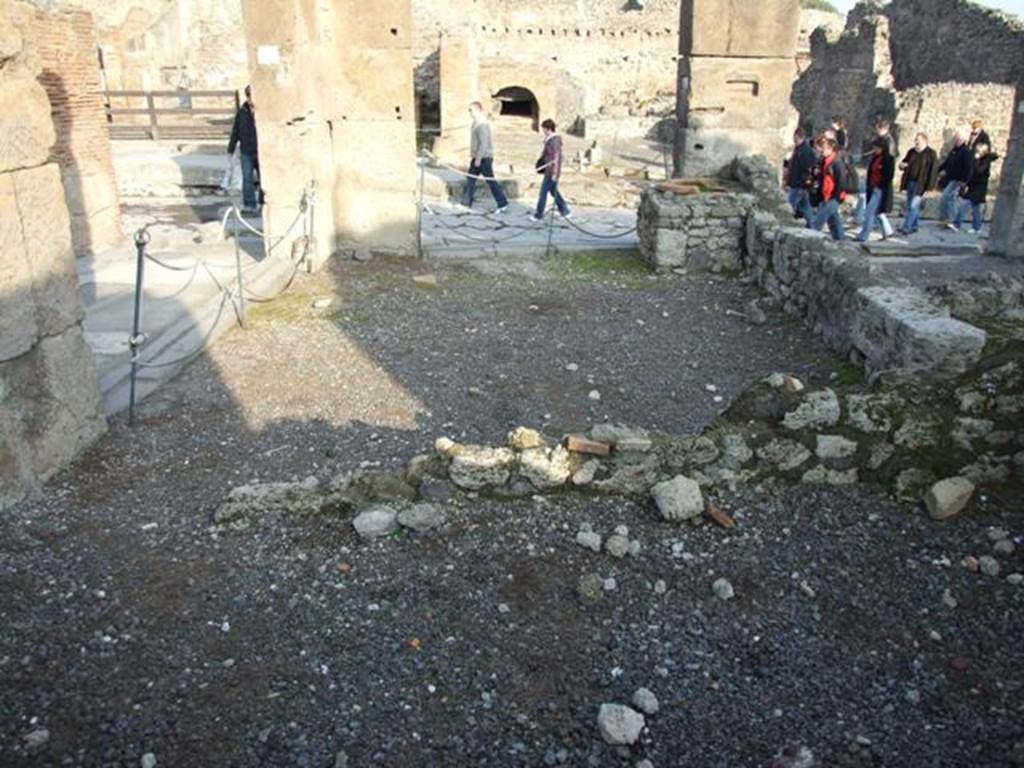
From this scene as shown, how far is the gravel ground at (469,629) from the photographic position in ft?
9.64

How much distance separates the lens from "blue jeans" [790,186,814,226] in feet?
36.8

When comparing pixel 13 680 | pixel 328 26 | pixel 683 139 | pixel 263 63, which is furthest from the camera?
pixel 683 139

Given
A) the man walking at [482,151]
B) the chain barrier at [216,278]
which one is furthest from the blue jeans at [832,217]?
the chain barrier at [216,278]

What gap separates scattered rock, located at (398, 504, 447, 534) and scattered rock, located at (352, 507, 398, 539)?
0.15 feet

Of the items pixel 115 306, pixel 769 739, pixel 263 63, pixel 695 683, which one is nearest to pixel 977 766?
pixel 769 739

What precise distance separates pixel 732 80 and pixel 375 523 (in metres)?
9.47

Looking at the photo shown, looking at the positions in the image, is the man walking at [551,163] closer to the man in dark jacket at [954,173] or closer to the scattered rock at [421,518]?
the man in dark jacket at [954,173]

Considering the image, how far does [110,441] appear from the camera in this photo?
5316mm

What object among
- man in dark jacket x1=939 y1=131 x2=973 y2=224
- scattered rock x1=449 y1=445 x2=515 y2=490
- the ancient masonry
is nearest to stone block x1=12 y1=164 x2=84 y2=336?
scattered rock x1=449 y1=445 x2=515 y2=490

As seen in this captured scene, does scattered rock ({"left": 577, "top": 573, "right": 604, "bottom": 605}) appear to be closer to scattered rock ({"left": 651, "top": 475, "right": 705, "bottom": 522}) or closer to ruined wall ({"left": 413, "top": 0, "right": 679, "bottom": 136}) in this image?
scattered rock ({"left": 651, "top": 475, "right": 705, "bottom": 522})

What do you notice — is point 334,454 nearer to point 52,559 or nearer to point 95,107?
point 52,559

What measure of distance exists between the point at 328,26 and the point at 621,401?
643 cm

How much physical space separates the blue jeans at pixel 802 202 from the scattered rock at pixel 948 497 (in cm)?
774

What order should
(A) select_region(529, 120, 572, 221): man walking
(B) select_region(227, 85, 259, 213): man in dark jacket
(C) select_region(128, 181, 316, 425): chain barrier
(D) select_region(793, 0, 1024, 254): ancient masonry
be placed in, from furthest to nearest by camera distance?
1. (D) select_region(793, 0, 1024, 254): ancient masonry
2. (A) select_region(529, 120, 572, 221): man walking
3. (B) select_region(227, 85, 259, 213): man in dark jacket
4. (C) select_region(128, 181, 316, 425): chain barrier
